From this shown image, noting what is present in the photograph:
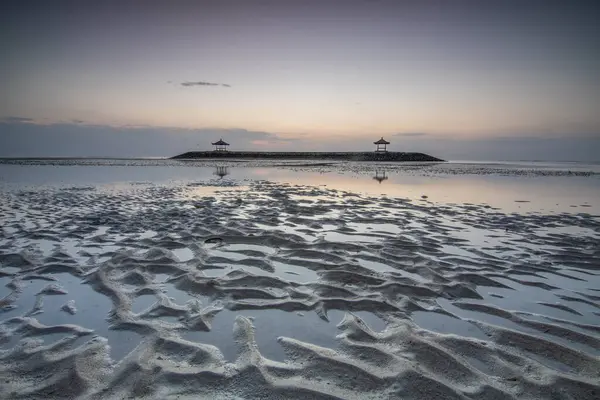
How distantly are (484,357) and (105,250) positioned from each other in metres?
6.53

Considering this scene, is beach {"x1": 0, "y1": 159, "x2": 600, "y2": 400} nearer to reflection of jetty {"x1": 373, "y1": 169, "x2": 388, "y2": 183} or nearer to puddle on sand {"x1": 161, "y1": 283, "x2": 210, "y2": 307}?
puddle on sand {"x1": 161, "y1": 283, "x2": 210, "y2": 307}

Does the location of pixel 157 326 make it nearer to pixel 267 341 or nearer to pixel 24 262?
pixel 267 341

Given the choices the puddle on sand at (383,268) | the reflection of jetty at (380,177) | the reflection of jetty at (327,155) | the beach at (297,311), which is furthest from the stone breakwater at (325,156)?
the puddle on sand at (383,268)

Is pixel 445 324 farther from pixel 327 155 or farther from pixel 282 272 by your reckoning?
pixel 327 155

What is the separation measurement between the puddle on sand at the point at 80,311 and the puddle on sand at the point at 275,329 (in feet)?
2.05

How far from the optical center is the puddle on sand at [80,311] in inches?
136

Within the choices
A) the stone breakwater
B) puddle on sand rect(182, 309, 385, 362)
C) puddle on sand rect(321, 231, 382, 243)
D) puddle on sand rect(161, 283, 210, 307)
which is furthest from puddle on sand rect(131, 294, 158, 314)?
the stone breakwater

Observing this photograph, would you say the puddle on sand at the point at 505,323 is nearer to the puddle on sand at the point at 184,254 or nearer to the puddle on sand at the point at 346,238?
the puddle on sand at the point at 346,238

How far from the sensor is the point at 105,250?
22.1 feet

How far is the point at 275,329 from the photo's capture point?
3750 mm

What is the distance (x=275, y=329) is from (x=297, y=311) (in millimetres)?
526

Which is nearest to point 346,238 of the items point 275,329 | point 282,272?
point 282,272

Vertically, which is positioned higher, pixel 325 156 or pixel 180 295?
pixel 325 156

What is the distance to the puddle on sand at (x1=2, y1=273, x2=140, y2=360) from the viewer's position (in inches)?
136
